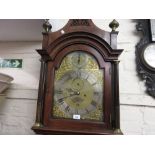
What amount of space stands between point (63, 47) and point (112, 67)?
25 centimetres

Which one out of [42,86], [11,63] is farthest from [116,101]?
[11,63]

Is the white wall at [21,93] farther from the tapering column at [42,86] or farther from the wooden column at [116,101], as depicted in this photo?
the wooden column at [116,101]

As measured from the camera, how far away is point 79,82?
2.77ft

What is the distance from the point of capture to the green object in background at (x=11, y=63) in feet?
3.90

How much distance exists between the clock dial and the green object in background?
0.45 m

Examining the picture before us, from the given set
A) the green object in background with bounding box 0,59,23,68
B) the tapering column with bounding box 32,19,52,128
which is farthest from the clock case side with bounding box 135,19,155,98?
the green object in background with bounding box 0,59,23,68

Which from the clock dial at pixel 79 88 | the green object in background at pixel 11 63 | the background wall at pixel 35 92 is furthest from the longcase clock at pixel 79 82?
the green object in background at pixel 11 63

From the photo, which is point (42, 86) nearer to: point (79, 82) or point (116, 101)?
point (79, 82)

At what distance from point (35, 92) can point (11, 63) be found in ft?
0.91

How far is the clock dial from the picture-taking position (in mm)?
809

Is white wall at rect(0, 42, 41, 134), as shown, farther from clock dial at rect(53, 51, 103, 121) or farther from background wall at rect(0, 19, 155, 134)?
clock dial at rect(53, 51, 103, 121)

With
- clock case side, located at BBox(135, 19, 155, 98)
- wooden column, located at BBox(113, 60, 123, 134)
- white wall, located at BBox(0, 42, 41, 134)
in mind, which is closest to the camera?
wooden column, located at BBox(113, 60, 123, 134)

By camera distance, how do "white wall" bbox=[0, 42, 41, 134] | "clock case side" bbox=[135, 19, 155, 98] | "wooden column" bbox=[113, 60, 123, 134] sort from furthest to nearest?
"white wall" bbox=[0, 42, 41, 134], "clock case side" bbox=[135, 19, 155, 98], "wooden column" bbox=[113, 60, 123, 134]

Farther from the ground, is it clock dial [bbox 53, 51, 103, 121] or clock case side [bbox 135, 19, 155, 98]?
clock case side [bbox 135, 19, 155, 98]
